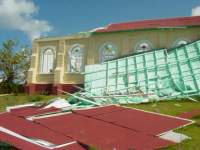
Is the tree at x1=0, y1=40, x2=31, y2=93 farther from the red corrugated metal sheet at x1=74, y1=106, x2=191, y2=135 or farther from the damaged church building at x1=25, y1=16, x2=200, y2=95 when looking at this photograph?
the red corrugated metal sheet at x1=74, y1=106, x2=191, y2=135

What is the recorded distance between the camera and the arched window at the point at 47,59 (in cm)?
3344

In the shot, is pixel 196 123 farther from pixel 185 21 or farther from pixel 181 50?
pixel 185 21

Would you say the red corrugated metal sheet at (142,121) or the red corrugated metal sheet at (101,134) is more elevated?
the red corrugated metal sheet at (142,121)

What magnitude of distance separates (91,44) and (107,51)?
1.47 metres

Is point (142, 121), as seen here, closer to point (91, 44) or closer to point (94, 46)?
point (94, 46)

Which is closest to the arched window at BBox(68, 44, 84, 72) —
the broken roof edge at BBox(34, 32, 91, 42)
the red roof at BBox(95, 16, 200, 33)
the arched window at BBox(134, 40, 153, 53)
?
the broken roof edge at BBox(34, 32, 91, 42)

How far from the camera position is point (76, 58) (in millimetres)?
32094

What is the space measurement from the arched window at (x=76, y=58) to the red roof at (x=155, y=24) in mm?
2292

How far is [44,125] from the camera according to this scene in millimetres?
10539

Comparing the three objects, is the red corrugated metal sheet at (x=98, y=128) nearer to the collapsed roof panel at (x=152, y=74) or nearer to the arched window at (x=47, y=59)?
the collapsed roof panel at (x=152, y=74)

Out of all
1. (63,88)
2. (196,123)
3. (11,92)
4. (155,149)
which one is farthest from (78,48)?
(155,149)

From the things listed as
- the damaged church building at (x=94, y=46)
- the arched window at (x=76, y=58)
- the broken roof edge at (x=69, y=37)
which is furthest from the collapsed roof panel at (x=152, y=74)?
the broken roof edge at (x=69, y=37)

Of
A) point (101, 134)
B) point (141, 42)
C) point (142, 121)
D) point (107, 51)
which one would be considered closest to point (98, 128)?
point (101, 134)

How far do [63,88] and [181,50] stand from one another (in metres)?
11.6
